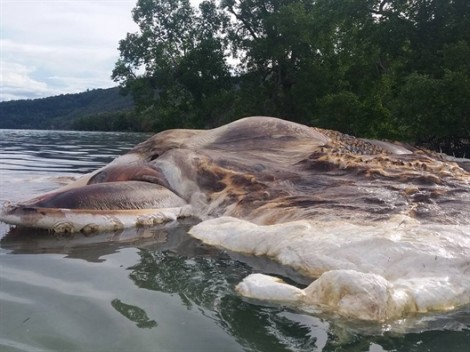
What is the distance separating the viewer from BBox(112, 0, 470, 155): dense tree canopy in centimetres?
1330

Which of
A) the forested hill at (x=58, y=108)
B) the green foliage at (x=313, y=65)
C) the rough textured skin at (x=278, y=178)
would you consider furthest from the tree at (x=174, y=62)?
the forested hill at (x=58, y=108)

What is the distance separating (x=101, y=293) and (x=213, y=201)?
245 cm

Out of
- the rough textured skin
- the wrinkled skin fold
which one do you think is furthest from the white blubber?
the rough textured skin

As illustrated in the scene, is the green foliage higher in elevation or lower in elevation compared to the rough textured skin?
higher

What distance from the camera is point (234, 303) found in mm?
2730

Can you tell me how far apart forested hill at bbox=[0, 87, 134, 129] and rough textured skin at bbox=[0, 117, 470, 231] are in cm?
8286

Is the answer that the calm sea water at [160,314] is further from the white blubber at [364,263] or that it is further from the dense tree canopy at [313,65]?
the dense tree canopy at [313,65]

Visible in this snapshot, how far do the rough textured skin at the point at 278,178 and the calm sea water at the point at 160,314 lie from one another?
0.95 m

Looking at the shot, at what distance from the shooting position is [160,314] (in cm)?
259

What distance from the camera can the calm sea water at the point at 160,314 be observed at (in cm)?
225

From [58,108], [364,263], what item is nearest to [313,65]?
[364,263]

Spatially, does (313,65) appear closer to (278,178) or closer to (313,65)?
(313,65)

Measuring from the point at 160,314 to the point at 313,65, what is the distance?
22.5 m

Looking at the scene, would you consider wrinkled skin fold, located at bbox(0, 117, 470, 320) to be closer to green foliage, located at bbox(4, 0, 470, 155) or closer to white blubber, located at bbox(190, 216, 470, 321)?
white blubber, located at bbox(190, 216, 470, 321)
